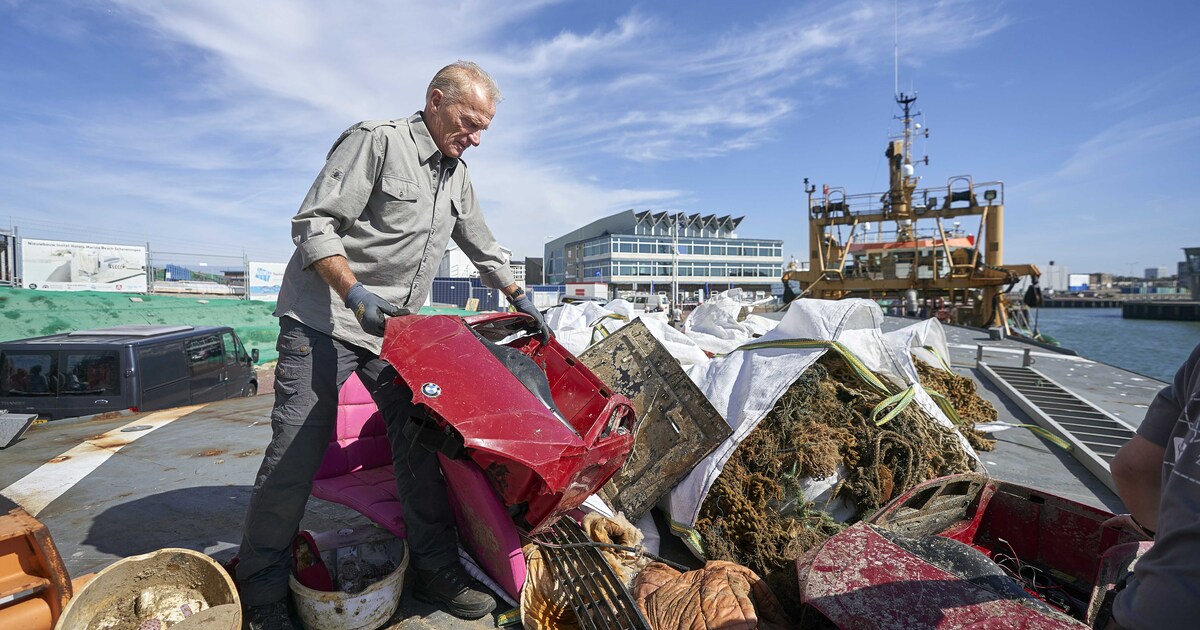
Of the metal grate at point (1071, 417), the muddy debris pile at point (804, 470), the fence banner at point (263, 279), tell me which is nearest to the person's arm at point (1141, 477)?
the muddy debris pile at point (804, 470)

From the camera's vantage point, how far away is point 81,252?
21.5 meters

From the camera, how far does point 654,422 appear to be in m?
3.28

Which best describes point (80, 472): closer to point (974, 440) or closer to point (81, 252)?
point (974, 440)

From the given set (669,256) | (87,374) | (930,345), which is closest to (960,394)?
(930,345)

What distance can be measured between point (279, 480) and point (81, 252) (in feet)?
87.6

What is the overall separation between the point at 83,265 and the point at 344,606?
2665 cm

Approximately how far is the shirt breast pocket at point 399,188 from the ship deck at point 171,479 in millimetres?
1398

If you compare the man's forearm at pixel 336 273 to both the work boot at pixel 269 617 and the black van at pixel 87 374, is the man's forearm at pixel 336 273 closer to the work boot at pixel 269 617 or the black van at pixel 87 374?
the work boot at pixel 269 617

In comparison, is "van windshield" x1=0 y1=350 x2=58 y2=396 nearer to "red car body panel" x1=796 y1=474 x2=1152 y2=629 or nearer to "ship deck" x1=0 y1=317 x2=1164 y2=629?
"ship deck" x1=0 y1=317 x2=1164 y2=629

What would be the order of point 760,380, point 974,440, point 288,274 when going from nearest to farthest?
point 288,274, point 760,380, point 974,440

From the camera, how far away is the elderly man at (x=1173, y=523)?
103cm

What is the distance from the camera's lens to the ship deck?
2680mm

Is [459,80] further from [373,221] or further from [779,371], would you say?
[779,371]

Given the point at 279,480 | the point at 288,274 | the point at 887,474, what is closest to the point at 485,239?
the point at 288,274
